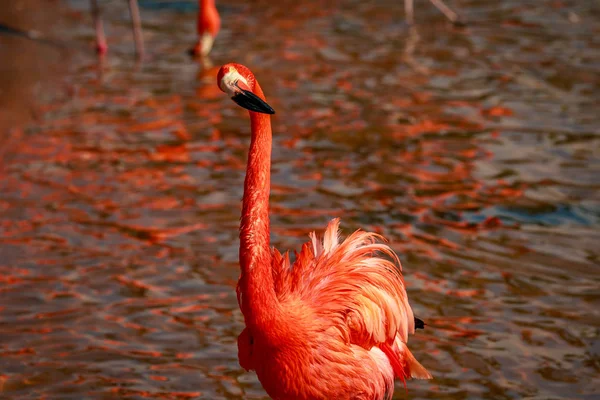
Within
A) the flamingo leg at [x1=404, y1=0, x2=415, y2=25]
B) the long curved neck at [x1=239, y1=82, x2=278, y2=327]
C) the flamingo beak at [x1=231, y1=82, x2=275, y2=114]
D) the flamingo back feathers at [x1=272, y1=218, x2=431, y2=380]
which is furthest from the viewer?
the flamingo leg at [x1=404, y1=0, x2=415, y2=25]

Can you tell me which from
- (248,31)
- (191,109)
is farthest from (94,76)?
(248,31)

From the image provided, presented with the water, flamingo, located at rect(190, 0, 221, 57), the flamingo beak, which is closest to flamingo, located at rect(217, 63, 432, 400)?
the flamingo beak

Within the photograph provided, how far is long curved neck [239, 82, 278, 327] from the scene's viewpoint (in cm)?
382

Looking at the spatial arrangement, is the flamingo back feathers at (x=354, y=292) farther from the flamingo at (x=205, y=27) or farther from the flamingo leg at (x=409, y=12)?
the flamingo leg at (x=409, y=12)

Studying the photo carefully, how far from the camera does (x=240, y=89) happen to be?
3641 millimetres

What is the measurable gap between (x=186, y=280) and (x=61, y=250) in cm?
107

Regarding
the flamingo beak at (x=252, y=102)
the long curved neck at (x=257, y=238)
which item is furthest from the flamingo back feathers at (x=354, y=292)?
the flamingo beak at (x=252, y=102)

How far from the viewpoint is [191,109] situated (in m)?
10.0

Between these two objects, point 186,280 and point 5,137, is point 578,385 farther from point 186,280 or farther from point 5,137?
point 5,137

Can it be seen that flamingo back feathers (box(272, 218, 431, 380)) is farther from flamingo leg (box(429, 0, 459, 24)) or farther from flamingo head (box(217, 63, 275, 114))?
flamingo leg (box(429, 0, 459, 24))

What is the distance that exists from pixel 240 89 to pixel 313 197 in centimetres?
390

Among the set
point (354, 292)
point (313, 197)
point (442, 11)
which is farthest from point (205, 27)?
point (354, 292)

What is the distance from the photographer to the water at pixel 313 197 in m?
5.23

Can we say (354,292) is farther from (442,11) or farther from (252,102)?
(442,11)
